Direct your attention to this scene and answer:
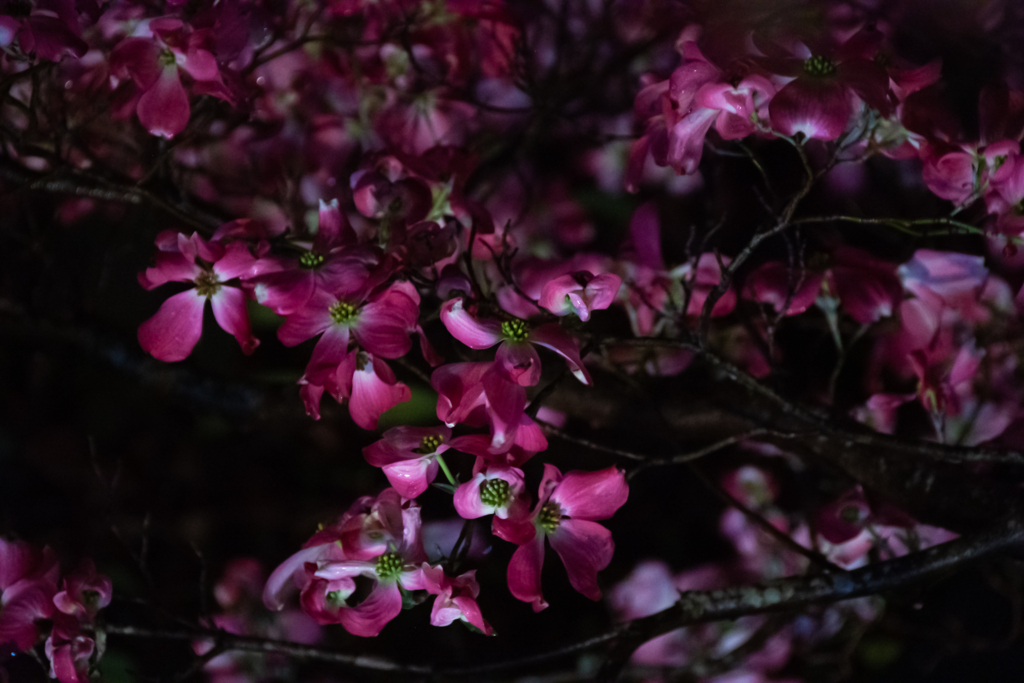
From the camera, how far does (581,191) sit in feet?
4.94

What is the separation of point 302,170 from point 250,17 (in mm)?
508

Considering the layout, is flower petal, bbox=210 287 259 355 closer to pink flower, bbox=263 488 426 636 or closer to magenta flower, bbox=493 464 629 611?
pink flower, bbox=263 488 426 636

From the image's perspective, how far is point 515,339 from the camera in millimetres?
549

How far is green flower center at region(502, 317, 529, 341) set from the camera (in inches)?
21.6

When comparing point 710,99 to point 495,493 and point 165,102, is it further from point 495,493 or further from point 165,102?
point 165,102

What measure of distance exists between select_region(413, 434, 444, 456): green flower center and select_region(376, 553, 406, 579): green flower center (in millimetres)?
88

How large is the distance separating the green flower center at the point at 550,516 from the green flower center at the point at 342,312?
0.22m

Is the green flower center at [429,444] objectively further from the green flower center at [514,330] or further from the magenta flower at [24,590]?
the magenta flower at [24,590]

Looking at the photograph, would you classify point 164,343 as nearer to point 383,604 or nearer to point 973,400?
point 383,604

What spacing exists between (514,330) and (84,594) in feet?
1.55

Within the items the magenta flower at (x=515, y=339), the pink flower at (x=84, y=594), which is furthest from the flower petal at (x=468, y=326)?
the pink flower at (x=84, y=594)

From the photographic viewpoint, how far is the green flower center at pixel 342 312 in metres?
0.57

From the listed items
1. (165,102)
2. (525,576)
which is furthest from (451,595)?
(165,102)

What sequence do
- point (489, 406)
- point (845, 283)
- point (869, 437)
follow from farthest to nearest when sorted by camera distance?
point (845, 283) < point (869, 437) < point (489, 406)
